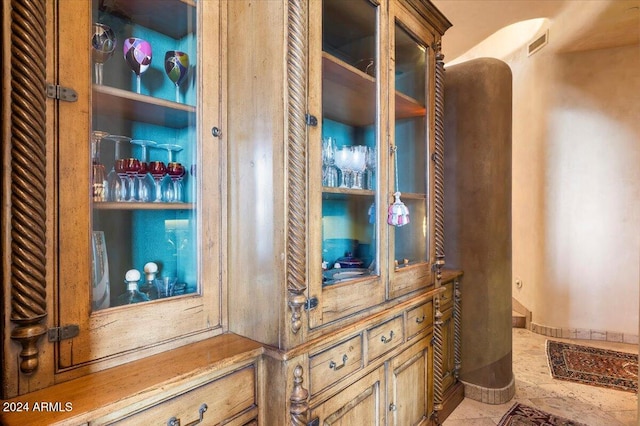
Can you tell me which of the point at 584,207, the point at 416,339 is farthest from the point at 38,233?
the point at 584,207

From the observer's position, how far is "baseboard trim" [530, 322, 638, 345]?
3.42m

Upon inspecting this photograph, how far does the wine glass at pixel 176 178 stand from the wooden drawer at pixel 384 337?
86 centimetres

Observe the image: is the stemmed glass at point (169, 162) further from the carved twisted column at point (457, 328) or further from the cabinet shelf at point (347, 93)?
the carved twisted column at point (457, 328)

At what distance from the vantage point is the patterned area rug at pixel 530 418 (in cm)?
212

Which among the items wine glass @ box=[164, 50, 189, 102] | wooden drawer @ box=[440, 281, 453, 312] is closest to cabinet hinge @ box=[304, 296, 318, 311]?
wine glass @ box=[164, 50, 189, 102]

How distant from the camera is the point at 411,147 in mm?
1777

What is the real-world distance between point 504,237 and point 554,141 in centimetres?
200

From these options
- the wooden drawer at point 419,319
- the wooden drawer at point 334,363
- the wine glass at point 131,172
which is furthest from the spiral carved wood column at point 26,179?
the wooden drawer at point 419,319

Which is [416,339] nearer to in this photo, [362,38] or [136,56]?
[362,38]

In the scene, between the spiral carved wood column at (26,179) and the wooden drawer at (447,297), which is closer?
the spiral carved wood column at (26,179)

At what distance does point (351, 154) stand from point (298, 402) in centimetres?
93

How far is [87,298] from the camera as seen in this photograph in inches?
34.5

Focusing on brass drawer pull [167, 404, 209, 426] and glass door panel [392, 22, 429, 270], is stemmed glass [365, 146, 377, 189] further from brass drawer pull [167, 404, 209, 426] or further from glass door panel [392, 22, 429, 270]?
brass drawer pull [167, 404, 209, 426]

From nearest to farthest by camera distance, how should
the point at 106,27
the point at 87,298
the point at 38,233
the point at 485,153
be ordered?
the point at 38,233, the point at 87,298, the point at 106,27, the point at 485,153
